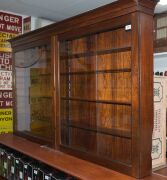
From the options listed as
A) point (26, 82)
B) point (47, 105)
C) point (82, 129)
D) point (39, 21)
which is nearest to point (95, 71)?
point (82, 129)

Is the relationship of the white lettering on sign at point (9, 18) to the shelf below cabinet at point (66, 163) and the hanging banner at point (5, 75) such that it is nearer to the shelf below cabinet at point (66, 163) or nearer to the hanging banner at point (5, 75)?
the hanging banner at point (5, 75)

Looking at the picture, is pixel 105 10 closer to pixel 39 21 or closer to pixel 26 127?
pixel 26 127

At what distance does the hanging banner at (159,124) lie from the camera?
5.80ft

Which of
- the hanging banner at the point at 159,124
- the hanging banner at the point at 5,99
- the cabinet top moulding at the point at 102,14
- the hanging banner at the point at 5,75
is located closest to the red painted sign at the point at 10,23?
the hanging banner at the point at 5,75

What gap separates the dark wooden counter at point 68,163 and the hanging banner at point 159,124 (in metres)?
0.22

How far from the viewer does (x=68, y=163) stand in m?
1.86

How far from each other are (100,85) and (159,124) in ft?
1.92

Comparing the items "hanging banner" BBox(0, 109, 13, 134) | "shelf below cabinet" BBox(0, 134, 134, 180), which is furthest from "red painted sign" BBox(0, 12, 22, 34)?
"shelf below cabinet" BBox(0, 134, 134, 180)

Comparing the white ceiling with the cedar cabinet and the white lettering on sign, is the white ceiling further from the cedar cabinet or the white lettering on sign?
the cedar cabinet

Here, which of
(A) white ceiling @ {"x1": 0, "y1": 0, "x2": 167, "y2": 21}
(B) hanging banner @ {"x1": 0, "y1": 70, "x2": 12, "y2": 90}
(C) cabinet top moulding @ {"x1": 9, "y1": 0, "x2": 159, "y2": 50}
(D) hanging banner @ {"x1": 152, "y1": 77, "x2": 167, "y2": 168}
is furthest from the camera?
(B) hanging banner @ {"x1": 0, "y1": 70, "x2": 12, "y2": 90}

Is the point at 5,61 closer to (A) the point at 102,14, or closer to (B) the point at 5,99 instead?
(B) the point at 5,99

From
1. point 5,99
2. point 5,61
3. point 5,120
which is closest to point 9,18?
point 5,61

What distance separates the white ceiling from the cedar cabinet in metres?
0.83

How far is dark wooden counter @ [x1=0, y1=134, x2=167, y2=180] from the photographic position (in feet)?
5.19
